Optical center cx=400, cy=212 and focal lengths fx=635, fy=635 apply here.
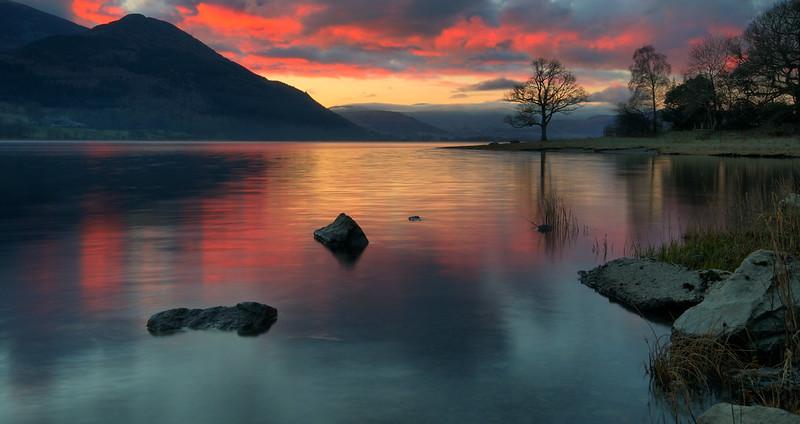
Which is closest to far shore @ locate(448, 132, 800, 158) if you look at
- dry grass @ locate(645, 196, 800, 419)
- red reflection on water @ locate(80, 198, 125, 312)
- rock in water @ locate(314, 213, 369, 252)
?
rock in water @ locate(314, 213, 369, 252)

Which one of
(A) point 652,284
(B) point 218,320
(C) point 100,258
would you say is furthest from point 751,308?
(C) point 100,258

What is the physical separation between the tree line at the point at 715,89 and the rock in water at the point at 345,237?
8231 cm

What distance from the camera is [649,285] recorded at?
47.8 feet

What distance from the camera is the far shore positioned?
76.5m

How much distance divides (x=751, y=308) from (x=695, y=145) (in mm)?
89180

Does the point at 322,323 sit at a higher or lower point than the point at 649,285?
lower

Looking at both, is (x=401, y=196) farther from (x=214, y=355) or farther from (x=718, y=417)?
→ (x=718, y=417)

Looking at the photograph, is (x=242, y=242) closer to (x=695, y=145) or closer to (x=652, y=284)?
(x=652, y=284)

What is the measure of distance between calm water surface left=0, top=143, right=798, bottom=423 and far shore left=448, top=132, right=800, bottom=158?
55.0 meters

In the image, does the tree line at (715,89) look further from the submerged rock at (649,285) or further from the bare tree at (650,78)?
the submerged rock at (649,285)

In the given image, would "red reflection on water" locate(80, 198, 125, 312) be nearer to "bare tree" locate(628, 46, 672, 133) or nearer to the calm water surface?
the calm water surface

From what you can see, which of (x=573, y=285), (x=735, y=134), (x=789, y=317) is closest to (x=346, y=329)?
(x=573, y=285)

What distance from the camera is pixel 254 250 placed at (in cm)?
2167

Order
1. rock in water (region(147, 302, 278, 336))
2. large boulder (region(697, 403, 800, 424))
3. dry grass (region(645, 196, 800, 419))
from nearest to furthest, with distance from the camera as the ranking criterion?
1. large boulder (region(697, 403, 800, 424))
2. dry grass (region(645, 196, 800, 419))
3. rock in water (region(147, 302, 278, 336))
